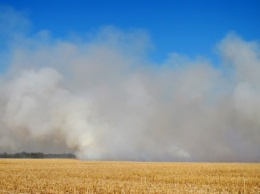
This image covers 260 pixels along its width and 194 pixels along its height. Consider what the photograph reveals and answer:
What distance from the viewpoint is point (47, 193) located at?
24.5 metres

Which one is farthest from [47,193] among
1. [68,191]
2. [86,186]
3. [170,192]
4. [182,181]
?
[182,181]

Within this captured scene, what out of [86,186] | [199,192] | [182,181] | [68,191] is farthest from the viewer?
[182,181]

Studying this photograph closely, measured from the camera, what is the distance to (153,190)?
25000 millimetres

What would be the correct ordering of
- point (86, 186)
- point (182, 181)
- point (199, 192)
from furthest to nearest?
point (182, 181), point (86, 186), point (199, 192)

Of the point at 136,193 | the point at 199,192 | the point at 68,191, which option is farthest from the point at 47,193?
the point at 199,192

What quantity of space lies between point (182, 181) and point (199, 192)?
9445 millimetres

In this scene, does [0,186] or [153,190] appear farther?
[0,186]

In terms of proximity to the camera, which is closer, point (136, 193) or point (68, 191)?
point (136, 193)

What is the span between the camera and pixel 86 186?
2827 centimetres

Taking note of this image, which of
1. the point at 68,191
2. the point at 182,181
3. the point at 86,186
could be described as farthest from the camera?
the point at 182,181

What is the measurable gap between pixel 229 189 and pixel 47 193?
14734 millimetres

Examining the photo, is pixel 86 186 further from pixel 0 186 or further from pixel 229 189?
pixel 229 189

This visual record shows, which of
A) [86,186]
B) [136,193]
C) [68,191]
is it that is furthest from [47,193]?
[136,193]

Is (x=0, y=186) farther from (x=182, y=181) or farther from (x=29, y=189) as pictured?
(x=182, y=181)
